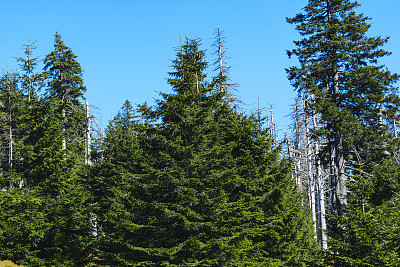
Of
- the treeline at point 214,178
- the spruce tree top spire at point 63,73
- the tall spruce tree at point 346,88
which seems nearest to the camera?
the treeline at point 214,178

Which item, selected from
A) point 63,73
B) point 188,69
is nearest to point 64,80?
point 63,73

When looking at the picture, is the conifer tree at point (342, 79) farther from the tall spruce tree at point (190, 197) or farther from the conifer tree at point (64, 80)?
the conifer tree at point (64, 80)

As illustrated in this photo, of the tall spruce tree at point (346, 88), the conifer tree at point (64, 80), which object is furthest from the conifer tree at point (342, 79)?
the conifer tree at point (64, 80)

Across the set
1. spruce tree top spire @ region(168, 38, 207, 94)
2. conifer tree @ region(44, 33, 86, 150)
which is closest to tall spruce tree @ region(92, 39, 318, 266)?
spruce tree top spire @ region(168, 38, 207, 94)

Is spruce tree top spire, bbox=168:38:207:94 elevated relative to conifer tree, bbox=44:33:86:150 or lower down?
lower down

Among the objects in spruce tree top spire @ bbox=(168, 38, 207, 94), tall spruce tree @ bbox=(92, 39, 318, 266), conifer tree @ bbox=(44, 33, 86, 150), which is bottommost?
tall spruce tree @ bbox=(92, 39, 318, 266)

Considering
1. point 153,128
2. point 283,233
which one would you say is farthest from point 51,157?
point 283,233

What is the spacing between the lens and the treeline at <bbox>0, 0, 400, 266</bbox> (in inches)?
482

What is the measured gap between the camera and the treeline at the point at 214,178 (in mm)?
12250

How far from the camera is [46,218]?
19359 mm

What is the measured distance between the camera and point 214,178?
13.2 meters

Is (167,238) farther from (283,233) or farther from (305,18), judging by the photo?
(305,18)

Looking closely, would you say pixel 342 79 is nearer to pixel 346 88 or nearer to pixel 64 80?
pixel 346 88

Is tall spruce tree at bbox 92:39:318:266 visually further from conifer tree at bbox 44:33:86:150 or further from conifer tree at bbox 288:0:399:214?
conifer tree at bbox 44:33:86:150
